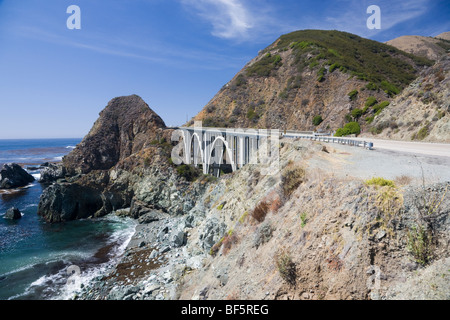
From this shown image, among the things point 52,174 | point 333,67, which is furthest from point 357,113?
point 52,174

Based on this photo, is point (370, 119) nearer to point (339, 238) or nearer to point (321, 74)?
point (321, 74)

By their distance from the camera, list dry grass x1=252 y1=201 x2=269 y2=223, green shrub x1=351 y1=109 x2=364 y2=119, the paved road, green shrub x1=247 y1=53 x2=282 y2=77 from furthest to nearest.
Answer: green shrub x1=247 y1=53 x2=282 y2=77
green shrub x1=351 y1=109 x2=364 y2=119
the paved road
dry grass x1=252 y1=201 x2=269 y2=223

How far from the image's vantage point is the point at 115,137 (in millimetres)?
68062

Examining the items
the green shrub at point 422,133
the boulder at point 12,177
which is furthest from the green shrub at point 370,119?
the boulder at point 12,177

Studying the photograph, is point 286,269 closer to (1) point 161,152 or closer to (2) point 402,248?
(2) point 402,248

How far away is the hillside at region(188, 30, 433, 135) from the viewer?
36.4m

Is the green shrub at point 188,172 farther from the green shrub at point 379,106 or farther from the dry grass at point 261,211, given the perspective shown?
the green shrub at point 379,106

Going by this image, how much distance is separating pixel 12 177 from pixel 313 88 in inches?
2894

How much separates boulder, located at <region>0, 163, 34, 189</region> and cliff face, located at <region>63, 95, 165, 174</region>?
968 cm

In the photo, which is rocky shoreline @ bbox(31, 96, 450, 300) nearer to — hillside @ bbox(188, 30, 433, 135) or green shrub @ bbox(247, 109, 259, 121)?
hillside @ bbox(188, 30, 433, 135)

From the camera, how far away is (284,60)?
59.3m

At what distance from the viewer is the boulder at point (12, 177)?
5366 cm

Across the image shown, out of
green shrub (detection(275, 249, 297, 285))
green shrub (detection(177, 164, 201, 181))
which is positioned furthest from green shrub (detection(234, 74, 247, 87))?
green shrub (detection(275, 249, 297, 285))

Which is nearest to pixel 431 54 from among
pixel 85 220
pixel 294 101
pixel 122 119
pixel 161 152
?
pixel 294 101
